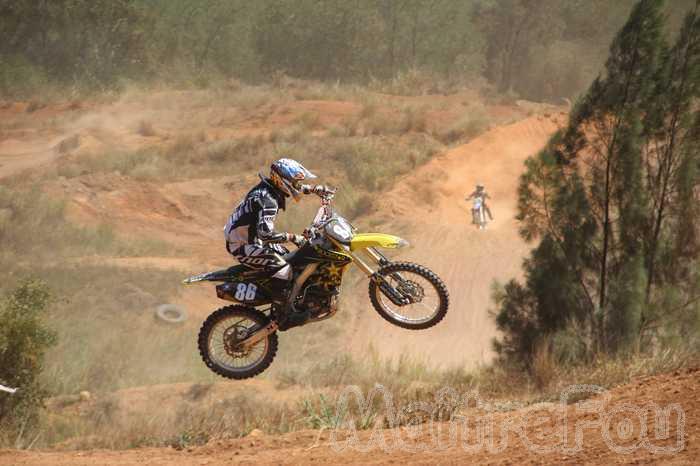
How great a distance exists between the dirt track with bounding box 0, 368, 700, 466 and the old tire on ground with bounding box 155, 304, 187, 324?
13.0m

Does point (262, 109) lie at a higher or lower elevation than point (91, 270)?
higher

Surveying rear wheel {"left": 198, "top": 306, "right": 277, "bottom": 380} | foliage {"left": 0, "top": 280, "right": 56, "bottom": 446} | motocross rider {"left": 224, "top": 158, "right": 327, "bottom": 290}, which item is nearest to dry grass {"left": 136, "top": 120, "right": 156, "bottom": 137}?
foliage {"left": 0, "top": 280, "right": 56, "bottom": 446}

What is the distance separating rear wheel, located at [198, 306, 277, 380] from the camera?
11.2m

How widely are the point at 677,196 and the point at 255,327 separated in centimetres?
1145

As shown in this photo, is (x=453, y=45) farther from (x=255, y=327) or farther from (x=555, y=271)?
(x=255, y=327)

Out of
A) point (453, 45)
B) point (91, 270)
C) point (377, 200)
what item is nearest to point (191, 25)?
point (453, 45)

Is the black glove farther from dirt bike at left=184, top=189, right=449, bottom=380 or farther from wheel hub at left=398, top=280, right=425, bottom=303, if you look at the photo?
wheel hub at left=398, top=280, right=425, bottom=303

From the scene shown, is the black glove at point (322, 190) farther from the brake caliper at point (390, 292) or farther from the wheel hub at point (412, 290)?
the wheel hub at point (412, 290)

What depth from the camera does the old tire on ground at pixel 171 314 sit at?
26.5m

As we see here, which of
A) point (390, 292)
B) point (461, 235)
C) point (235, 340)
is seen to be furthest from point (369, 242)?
point (461, 235)

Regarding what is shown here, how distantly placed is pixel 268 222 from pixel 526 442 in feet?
13.1

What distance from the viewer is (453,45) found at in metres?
73.6

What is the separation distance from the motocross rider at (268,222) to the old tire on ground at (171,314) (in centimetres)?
1610

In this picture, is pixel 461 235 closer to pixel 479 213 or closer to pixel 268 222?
pixel 479 213
